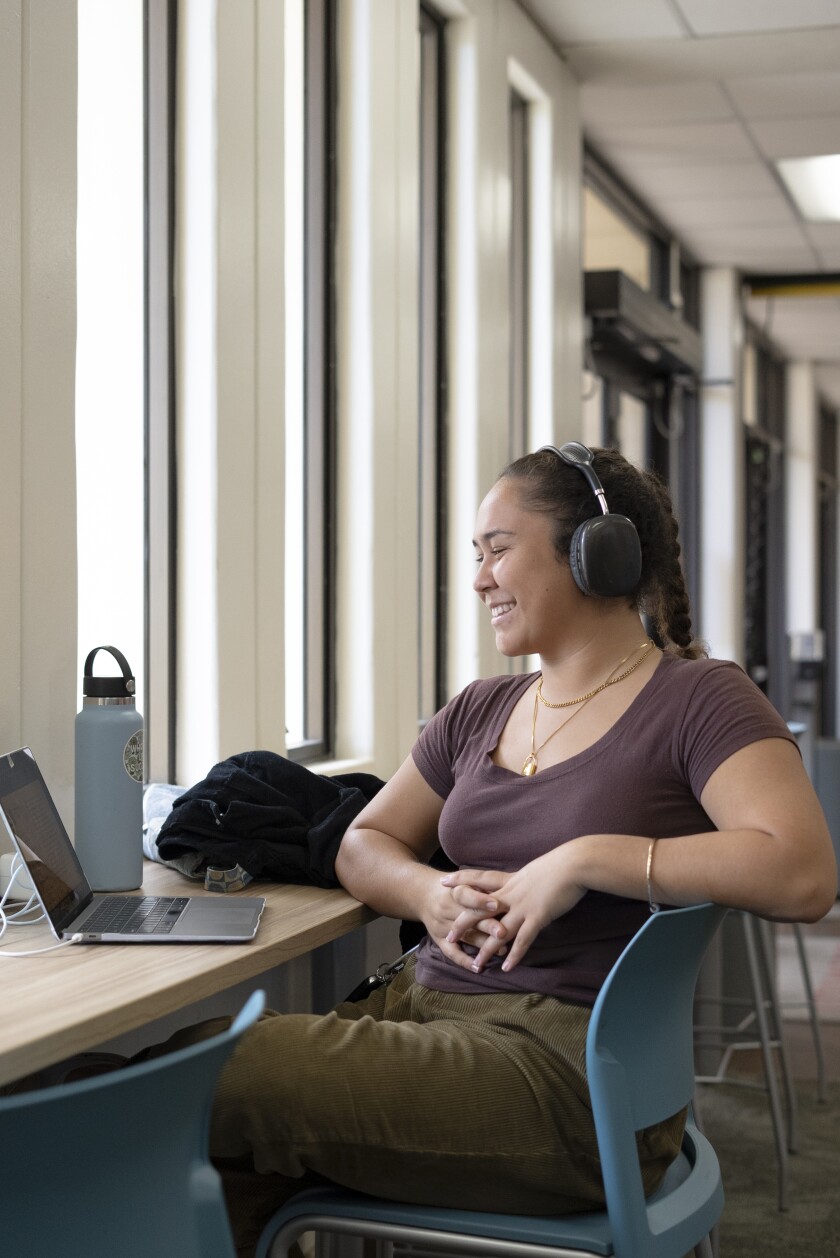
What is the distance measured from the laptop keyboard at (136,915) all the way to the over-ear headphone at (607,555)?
638mm

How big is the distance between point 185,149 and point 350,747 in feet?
4.35

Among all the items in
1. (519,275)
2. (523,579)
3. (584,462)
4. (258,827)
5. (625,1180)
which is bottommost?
(625,1180)

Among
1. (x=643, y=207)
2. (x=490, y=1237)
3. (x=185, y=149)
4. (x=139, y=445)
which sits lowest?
(x=490, y=1237)

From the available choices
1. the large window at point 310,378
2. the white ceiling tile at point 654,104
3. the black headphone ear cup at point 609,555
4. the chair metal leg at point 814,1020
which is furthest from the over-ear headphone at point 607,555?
the white ceiling tile at point 654,104

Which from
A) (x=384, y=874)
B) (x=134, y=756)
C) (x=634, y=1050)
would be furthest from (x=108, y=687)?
(x=634, y=1050)

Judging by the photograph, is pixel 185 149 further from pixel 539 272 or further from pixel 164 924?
pixel 539 272

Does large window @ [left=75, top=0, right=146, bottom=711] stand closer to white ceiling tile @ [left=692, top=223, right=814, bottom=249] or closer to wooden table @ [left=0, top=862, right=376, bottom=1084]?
wooden table @ [left=0, top=862, right=376, bottom=1084]

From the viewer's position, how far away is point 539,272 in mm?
4258

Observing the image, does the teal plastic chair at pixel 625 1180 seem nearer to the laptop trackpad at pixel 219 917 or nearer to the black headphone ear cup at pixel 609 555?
the laptop trackpad at pixel 219 917

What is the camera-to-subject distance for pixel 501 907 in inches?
62.9

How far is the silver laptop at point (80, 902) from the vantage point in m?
1.46

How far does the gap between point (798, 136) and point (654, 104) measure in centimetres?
67

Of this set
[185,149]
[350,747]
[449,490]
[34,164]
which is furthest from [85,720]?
[449,490]

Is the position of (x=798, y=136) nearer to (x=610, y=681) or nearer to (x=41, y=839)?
(x=610, y=681)
